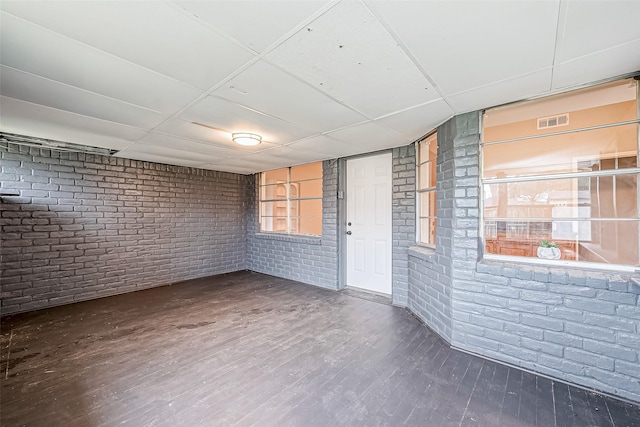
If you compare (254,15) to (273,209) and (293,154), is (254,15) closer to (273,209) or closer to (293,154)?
(293,154)

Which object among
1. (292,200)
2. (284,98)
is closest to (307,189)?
(292,200)

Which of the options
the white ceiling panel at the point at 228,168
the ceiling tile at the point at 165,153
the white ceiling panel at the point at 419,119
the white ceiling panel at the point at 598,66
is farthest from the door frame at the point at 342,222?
the white ceiling panel at the point at 598,66

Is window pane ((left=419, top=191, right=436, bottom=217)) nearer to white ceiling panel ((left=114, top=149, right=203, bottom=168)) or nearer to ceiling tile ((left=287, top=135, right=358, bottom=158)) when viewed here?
ceiling tile ((left=287, top=135, right=358, bottom=158))

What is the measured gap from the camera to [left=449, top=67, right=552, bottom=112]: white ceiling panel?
1.92 metres

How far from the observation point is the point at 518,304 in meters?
2.28

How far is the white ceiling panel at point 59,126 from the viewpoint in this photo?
97.3 inches

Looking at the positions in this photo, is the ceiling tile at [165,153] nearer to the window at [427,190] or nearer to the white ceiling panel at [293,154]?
the white ceiling panel at [293,154]

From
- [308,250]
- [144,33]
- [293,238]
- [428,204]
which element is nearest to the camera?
[144,33]

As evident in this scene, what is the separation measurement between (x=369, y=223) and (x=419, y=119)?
205cm

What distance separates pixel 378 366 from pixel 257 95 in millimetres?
2582

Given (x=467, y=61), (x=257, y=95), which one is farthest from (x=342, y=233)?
(x=467, y=61)

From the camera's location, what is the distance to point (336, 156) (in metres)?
4.49

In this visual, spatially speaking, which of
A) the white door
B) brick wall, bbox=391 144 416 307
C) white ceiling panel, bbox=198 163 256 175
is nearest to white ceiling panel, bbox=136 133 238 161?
white ceiling panel, bbox=198 163 256 175

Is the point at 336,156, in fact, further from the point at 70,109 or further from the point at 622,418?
the point at 622,418
